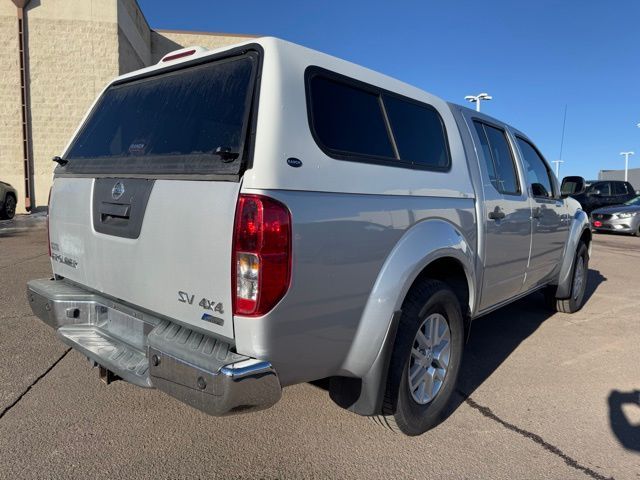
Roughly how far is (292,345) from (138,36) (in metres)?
24.4

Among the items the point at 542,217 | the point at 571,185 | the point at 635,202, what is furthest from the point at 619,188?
the point at 542,217

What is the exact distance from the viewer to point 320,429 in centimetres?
292

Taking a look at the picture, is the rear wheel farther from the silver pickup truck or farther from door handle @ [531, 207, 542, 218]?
the silver pickup truck

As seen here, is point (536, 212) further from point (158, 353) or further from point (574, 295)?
point (158, 353)

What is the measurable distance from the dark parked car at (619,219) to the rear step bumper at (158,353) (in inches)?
685

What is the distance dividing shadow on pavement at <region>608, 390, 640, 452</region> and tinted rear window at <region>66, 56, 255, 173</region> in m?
2.82

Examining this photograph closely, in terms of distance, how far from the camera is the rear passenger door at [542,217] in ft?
14.3

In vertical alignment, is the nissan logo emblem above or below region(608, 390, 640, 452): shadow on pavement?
above

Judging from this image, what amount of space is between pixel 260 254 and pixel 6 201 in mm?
16348

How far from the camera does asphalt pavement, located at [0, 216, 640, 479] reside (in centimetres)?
254

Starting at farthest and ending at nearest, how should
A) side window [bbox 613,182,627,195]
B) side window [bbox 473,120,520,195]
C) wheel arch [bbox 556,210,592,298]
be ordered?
side window [bbox 613,182,627,195] → wheel arch [bbox 556,210,592,298] → side window [bbox 473,120,520,195]

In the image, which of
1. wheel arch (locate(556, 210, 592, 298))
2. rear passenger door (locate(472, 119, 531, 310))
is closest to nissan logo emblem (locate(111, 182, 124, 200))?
rear passenger door (locate(472, 119, 531, 310))

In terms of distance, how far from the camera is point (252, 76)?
87.4 inches

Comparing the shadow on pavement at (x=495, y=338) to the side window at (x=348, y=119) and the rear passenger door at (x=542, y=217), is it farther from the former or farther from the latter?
the side window at (x=348, y=119)
